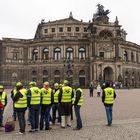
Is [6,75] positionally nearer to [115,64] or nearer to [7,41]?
[7,41]

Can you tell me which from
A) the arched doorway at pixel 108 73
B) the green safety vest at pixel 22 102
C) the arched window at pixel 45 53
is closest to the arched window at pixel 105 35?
the arched doorway at pixel 108 73

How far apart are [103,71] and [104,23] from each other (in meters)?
13.8

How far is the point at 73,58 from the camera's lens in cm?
6600

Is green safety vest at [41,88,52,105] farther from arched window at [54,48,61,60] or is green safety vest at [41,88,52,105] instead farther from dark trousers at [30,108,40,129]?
arched window at [54,48,61,60]

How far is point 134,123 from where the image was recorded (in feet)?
40.4

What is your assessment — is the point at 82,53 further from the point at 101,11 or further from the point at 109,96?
the point at 109,96

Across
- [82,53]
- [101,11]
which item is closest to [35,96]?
[82,53]

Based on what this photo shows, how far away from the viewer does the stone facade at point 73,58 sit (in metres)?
63.8

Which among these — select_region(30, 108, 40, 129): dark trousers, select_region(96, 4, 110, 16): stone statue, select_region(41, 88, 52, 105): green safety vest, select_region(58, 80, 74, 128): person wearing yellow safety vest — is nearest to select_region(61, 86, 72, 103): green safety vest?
select_region(58, 80, 74, 128): person wearing yellow safety vest

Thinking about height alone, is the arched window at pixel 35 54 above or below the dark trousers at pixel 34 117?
Answer: above

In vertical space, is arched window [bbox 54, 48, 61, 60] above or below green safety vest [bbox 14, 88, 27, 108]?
above

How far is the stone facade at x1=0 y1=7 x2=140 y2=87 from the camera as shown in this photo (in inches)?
2510

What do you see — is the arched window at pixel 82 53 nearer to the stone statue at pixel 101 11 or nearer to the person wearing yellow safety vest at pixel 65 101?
the stone statue at pixel 101 11

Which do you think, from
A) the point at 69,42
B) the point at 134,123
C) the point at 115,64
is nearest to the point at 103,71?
the point at 115,64
